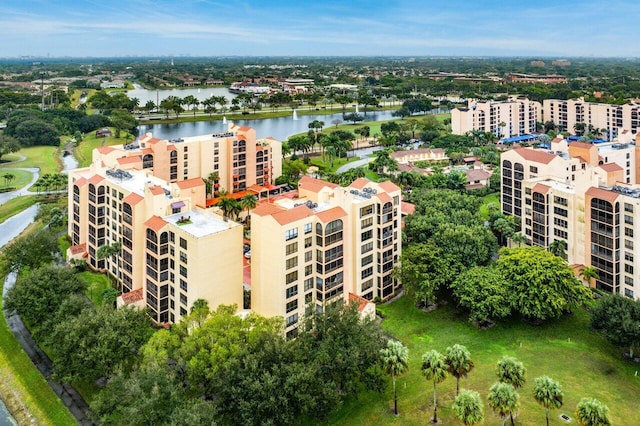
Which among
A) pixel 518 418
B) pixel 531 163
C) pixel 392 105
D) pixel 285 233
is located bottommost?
pixel 518 418

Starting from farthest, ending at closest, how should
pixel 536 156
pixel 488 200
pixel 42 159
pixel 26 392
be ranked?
pixel 42 159 < pixel 488 200 < pixel 536 156 < pixel 26 392

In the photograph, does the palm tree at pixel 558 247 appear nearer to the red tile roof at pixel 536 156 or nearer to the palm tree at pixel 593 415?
the red tile roof at pixel 536 156

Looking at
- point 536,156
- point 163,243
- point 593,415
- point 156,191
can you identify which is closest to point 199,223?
point 163,243

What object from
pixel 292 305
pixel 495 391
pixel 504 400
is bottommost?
pixel 504 400

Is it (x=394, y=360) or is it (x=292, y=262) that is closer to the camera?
(x=394, y=360)

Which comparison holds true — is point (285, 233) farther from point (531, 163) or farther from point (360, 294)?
point (531, 163)

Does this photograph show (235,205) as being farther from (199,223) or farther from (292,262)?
(292,262)

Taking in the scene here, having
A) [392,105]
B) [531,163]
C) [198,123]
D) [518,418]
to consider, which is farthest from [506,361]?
[392,105]
